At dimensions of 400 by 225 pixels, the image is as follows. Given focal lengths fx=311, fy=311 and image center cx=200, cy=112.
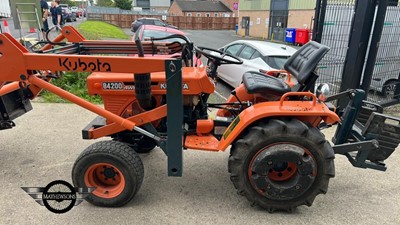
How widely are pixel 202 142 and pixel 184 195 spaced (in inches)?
23.1

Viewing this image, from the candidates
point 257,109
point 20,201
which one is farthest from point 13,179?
point 257,109

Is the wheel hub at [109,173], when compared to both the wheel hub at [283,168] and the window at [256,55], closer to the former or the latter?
the wheel hub at [283,168]

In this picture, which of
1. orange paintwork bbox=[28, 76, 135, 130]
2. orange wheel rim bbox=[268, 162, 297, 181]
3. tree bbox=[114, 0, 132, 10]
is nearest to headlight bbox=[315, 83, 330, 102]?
orange wheel rim bbox=[268, 162, 297, 181]

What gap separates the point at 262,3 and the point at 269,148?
94.7 feet

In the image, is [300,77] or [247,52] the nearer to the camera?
[300,77]

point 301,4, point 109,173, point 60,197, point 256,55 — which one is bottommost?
point 60,197

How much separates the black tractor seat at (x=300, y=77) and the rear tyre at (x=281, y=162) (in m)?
0.41

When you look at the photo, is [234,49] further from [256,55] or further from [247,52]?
[256,55]

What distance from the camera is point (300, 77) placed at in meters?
3.07

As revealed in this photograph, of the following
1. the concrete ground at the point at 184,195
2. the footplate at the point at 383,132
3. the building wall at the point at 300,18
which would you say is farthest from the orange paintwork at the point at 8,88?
the building wall at the point at 300,18

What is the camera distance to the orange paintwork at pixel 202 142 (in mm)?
3043

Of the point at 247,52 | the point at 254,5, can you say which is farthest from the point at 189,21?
the point at 247,52

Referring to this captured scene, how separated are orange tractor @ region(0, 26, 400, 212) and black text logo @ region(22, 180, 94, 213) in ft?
0.27

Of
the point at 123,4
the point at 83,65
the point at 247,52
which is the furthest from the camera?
the point at 123,4
